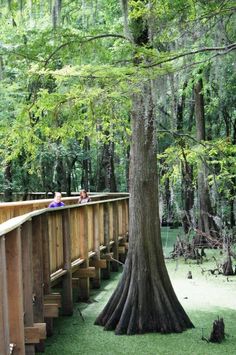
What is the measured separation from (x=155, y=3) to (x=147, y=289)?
11.5 ft

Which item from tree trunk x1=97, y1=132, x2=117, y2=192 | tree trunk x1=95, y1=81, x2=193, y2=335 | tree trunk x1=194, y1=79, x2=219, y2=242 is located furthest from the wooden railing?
tree trunk x1=97, y1=132, x2=117, y2=192

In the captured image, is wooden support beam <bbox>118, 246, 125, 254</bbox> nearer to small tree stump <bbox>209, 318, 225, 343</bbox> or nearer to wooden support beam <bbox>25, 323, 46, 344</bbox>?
small tree stump <bbox>209, 318, 225, 343</bbox>

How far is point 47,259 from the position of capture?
623cm

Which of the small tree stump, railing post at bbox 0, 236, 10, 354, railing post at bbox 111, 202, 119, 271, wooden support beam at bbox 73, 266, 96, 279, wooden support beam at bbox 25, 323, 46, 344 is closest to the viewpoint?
railing post at bbox 0, 236, 10, 354

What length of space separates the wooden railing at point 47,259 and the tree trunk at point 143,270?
2.89 feet

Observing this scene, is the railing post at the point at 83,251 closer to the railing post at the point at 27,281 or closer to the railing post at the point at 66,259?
the railing post at the point at 66,259

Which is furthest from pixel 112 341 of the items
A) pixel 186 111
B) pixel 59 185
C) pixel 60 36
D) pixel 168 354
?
pixel 186 111

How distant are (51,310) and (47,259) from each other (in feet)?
1.99

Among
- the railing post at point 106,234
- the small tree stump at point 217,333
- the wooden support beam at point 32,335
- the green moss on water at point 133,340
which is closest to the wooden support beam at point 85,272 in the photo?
the green moss on water at point 133,340

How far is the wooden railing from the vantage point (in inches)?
140

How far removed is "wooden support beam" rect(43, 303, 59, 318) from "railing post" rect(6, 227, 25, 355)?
2.35 m

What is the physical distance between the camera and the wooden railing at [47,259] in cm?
356

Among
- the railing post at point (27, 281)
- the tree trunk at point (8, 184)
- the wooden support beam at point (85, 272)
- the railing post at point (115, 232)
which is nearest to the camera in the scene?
the railing post at point (27, 281)

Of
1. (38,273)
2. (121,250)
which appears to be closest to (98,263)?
(121,250)
